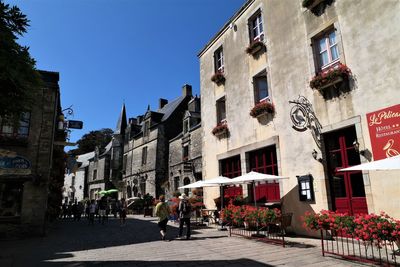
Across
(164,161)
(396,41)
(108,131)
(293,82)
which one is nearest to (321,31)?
(293,82)

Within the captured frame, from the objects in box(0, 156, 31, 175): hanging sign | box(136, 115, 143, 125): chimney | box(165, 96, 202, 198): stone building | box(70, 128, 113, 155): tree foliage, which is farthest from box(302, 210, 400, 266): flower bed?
box(70, 128, 113, 155): tree foliage

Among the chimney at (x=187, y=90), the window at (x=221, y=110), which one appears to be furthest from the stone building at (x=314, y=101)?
the chimney at (x=187, y=90)

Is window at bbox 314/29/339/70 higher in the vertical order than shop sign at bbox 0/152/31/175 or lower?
higher

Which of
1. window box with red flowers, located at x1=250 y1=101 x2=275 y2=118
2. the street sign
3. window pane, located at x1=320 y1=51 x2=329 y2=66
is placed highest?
window pane, located at x1=320 y1=51 x2=329 y2=66

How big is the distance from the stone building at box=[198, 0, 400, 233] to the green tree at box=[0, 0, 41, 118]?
7509 millimetres

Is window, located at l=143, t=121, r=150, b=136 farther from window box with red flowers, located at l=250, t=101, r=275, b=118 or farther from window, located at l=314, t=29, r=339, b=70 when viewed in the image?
window, located at l=314, t=29, r=339, b=70

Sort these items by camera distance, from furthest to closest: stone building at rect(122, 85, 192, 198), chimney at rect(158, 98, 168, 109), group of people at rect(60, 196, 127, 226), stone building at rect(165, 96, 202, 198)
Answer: chimney at rect(158, 98, 168, 109) < stone building at rect(122, 85, 192, 198) < stone building at rect(165, 96, 202, 198) < group of people at rect(60, 196, 127, 226)

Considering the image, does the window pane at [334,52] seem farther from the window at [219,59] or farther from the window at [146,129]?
the window at [146,129]

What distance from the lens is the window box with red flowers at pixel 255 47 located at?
39.0 ft

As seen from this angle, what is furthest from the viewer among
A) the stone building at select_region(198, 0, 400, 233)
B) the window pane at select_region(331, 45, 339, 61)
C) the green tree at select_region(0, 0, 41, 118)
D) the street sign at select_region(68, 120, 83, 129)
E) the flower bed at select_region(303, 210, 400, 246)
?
the street sign at select_region(68, 120, 83, 129)

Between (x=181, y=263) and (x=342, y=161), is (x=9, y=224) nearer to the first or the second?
(x=181, y=263)

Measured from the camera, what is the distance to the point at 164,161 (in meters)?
28.1

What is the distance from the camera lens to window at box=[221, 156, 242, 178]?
1331cm

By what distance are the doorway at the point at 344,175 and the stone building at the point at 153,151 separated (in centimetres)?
1858
